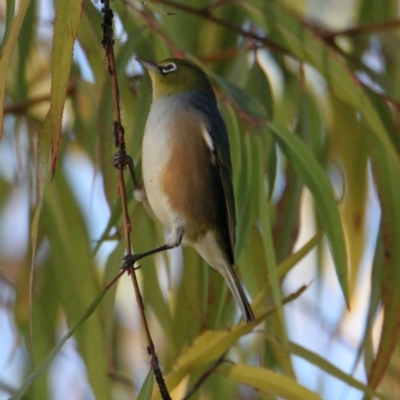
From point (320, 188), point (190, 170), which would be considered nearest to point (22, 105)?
point (190, 170)

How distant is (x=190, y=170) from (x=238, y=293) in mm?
339

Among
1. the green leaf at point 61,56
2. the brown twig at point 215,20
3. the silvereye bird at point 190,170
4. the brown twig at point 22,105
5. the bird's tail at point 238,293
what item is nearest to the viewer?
the green leaf at point 61,56

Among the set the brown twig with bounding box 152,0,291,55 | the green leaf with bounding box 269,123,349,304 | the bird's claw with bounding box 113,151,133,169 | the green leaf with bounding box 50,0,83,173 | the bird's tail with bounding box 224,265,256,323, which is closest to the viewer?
the green leaf with bounding box 50,0,83,173

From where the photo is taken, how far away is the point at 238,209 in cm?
186

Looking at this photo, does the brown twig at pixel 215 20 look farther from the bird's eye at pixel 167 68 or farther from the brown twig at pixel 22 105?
the brown twig at pixel 22 105

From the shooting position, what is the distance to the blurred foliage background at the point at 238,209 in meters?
1.89

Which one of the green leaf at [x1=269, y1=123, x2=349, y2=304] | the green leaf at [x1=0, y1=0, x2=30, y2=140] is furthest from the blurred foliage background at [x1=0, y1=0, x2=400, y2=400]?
the green leaf at [x1=0, y1=0, x2=30, y2=140]

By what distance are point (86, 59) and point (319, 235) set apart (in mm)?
775

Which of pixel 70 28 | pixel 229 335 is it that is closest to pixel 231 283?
pixel 229 335

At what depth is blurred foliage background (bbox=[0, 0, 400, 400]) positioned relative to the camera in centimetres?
189

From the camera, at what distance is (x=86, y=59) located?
2176 millimetres

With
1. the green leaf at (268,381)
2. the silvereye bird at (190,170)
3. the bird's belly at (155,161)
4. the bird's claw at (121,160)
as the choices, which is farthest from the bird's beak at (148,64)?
the green leaf at (268,381)

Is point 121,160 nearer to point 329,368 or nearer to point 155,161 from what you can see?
point 155,161

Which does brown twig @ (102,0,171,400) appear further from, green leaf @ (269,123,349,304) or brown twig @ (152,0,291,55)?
brown twig @ (152,0,291,55)
